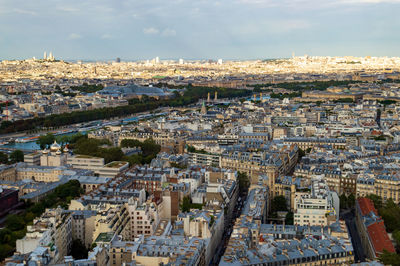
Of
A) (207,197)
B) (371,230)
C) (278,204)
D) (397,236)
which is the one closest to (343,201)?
(278,204)

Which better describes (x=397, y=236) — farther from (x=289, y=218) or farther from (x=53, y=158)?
(x=53, y=158)

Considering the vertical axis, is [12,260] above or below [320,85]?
below

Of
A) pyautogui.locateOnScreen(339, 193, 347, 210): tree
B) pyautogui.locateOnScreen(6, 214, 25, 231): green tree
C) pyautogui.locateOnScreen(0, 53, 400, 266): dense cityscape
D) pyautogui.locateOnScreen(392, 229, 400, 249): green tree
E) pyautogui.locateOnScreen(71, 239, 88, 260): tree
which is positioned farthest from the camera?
pyautogui.locateOnScreen(339, 193, 347, 210): tree

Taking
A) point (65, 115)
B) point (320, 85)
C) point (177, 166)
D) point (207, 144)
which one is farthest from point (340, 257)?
point (320, 85)

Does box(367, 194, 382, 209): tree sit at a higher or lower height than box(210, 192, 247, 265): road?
higher

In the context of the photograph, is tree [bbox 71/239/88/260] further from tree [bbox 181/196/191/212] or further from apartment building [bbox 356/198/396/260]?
apartment building [bbox 356/198/396/260]

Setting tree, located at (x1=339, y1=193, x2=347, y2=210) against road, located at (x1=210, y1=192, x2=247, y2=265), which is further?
tree, located at (x1=339, y1=193, x2=347, y2=210)

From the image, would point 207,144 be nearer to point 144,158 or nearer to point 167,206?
point 144,158

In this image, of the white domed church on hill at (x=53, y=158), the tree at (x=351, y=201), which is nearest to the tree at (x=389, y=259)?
the tree at (x=351, y=201)

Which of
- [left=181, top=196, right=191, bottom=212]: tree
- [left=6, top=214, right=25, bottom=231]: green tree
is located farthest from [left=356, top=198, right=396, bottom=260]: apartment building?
[left=6, top=214, right=25, bottom=231]: green tree
